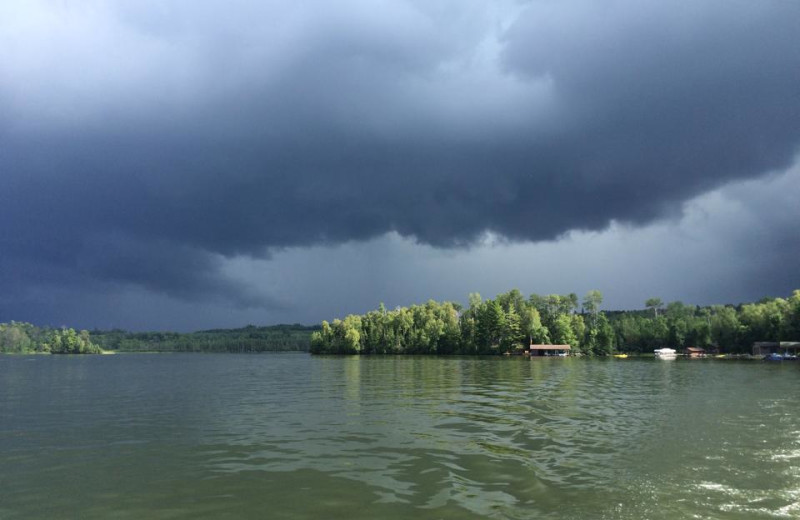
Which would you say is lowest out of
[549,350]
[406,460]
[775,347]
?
[549,350]

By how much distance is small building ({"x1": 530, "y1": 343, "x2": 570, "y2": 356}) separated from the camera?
579 ft

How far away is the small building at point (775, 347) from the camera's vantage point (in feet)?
514

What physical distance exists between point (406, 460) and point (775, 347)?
195 m

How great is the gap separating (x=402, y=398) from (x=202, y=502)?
27523 millimetres

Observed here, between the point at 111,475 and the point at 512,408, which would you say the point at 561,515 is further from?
the point at 512,408

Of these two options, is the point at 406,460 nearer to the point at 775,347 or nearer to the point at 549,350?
the point at 549,350

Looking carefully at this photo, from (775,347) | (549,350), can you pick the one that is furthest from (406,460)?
(775,347)

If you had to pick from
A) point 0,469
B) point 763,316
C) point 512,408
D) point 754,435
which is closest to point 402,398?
point 512,408

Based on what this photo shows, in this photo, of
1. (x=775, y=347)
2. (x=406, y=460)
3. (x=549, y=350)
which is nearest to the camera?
(x=406, y=460)

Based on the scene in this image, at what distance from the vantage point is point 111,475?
1747 centimetres

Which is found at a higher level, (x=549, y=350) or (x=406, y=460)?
(x=406, y=460)

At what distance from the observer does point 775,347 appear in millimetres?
167000

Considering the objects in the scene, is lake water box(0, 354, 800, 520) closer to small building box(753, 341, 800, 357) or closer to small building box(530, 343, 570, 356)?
small building box(530, 343, 570, 356)

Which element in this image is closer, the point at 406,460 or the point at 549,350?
the point at 406,460
